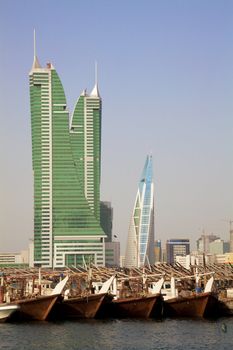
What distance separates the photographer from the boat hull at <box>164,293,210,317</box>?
90.6m

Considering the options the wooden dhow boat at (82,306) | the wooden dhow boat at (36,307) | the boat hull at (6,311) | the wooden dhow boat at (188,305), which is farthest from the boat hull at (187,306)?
the boat hull at (6,311)

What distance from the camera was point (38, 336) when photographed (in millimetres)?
72688

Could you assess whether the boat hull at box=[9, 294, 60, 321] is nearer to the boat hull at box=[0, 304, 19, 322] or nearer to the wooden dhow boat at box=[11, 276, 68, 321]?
the wooden dhow boat at box=[11, 276, 68, 321]

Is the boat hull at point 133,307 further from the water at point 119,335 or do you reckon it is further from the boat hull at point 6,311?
the boat hull at point 6,311

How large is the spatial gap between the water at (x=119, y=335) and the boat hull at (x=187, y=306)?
355 centimetres

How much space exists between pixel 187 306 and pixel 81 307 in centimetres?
1176

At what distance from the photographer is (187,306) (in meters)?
91.6

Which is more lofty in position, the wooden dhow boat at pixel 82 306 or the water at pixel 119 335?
the wooden dhow boat at pixel 82 306

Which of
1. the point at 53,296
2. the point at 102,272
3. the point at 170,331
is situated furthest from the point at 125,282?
the point at 170,331

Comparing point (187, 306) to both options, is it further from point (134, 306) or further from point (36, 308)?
point (36, 308)

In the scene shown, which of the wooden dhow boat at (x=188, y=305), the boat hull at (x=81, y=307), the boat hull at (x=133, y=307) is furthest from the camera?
the wooden dhow boat at (x=188, y=305)

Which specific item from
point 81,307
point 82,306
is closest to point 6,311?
point 81,307

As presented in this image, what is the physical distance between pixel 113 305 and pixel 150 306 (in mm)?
4342

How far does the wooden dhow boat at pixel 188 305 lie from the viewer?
90.5 m
